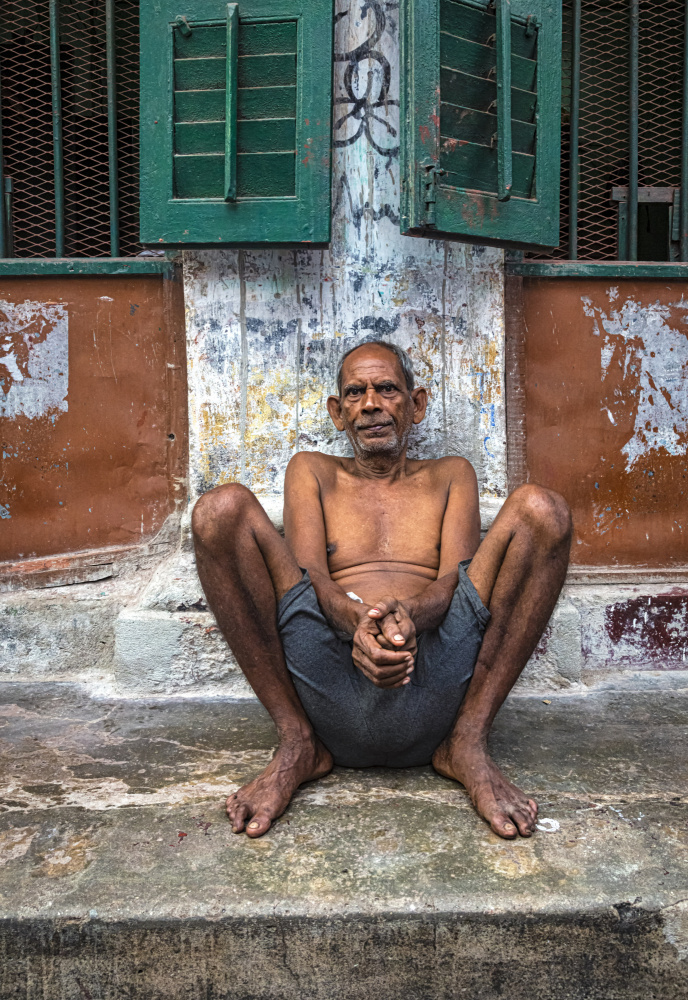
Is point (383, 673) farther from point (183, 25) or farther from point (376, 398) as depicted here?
point (183, 25)

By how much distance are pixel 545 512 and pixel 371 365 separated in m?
0.78

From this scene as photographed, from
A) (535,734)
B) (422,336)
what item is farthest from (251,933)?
(422,336)

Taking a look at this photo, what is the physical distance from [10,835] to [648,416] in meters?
2.62

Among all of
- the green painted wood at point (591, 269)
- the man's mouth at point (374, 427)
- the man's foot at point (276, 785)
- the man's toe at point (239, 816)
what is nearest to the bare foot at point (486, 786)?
the man's foot at point (276, 785)

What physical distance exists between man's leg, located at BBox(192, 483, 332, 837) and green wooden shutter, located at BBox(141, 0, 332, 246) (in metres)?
1.11

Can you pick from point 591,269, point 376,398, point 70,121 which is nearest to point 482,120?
point 591,269

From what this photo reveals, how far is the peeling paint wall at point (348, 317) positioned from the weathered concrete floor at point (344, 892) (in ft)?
4.10

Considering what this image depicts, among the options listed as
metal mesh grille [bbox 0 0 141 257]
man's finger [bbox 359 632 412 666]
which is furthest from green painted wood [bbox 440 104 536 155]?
→ man's finger [bbox 359 632 412 666]

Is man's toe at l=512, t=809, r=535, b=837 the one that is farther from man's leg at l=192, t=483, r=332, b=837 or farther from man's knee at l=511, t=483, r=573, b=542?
man's knee at l=511, t=483, r=573, b=542

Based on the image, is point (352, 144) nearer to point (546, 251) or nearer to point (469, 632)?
point (546, 251)

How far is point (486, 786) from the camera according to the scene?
2107mm

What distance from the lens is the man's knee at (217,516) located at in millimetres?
2137

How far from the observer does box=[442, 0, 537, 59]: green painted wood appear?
271 cm

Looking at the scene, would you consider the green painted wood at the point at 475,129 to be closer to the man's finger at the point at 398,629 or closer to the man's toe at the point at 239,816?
the man's finger at the point at 398,629
